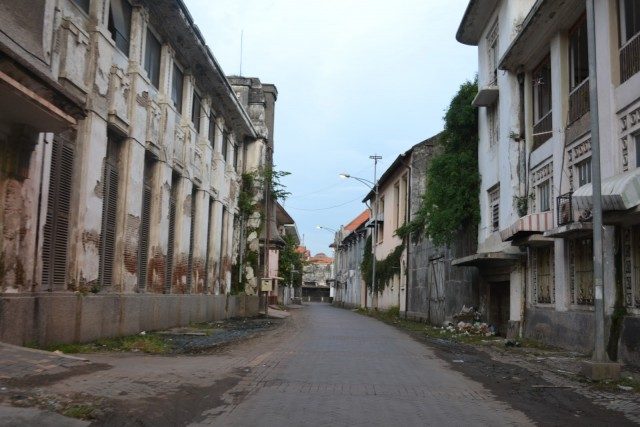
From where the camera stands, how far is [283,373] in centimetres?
923

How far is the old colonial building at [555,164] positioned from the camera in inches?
448

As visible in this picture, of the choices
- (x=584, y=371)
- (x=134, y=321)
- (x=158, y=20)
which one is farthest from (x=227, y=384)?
→ (x=158, y=20)

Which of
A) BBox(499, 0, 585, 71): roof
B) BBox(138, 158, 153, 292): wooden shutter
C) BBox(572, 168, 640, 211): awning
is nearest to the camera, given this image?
BBox(572, 168, 640, 211): awning

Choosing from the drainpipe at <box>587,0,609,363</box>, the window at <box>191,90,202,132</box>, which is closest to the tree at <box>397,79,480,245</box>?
the window at <box>191,90,202,132</box>

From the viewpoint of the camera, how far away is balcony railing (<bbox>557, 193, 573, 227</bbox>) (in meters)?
13.2

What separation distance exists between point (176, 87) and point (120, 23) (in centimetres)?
464

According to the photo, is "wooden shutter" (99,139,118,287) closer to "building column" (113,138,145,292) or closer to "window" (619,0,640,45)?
"building column" (113,138,145,292)

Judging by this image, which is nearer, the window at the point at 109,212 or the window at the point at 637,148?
the window at the point at 637,148

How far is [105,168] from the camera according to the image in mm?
13055

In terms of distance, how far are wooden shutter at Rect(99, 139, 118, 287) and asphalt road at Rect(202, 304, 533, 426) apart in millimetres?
4073

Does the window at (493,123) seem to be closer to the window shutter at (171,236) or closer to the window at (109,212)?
the window shutter at (171,236)

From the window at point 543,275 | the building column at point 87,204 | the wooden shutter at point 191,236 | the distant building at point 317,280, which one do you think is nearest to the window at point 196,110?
the wooden shutter at point 191,236

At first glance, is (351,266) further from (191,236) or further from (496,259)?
(496,259)

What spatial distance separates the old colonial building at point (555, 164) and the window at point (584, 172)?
2cm
